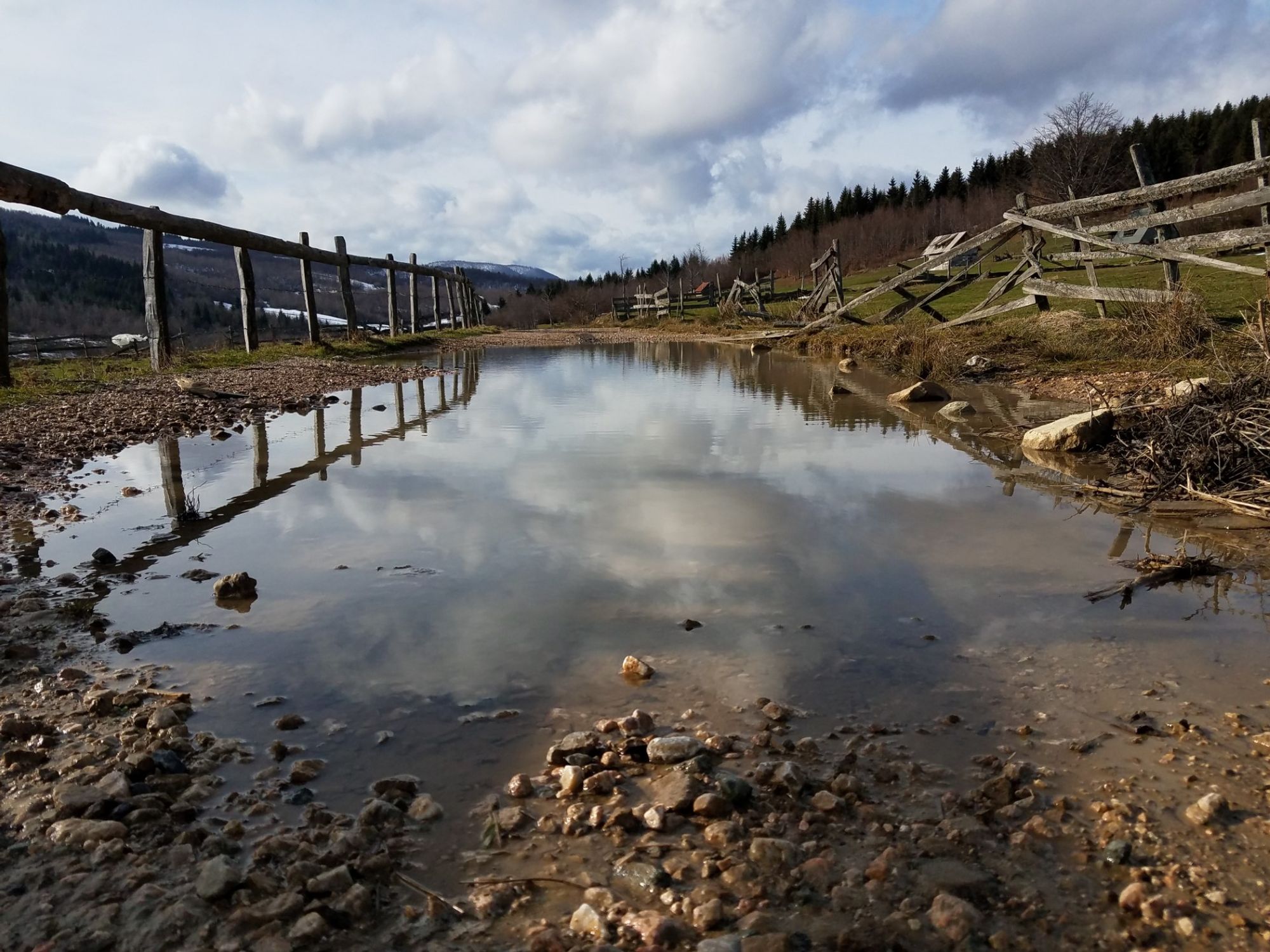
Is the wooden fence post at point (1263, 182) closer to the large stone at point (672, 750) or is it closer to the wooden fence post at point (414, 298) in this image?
the large stone at point (672, 750)

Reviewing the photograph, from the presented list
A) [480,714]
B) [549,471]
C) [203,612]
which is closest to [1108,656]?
[480,714]

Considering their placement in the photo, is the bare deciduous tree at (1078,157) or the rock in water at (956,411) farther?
the bare deciduous tree at (1078,157)

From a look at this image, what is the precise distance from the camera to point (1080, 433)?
273 inches

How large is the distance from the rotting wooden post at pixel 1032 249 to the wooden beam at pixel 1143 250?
36 centimetres

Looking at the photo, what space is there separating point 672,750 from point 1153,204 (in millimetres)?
12264

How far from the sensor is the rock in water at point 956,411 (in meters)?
9.24

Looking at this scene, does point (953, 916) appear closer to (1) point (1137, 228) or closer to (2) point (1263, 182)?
(2) point (1263, 182)

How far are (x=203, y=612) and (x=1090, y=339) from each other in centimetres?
1174

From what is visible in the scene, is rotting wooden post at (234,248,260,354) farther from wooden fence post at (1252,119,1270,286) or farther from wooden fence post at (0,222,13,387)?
wooden fence post at (1252,119,1270,286)

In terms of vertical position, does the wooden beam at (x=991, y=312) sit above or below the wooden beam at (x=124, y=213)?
below

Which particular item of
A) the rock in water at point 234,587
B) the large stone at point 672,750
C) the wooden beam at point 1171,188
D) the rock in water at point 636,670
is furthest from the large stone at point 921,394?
the large stone at point 672,750

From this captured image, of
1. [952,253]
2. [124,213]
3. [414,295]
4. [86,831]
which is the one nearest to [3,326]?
[124,213]

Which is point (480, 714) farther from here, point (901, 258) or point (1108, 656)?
point (901, 258)

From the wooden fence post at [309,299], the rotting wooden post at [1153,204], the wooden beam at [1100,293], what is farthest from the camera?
the wooden fence post at [309,299]
